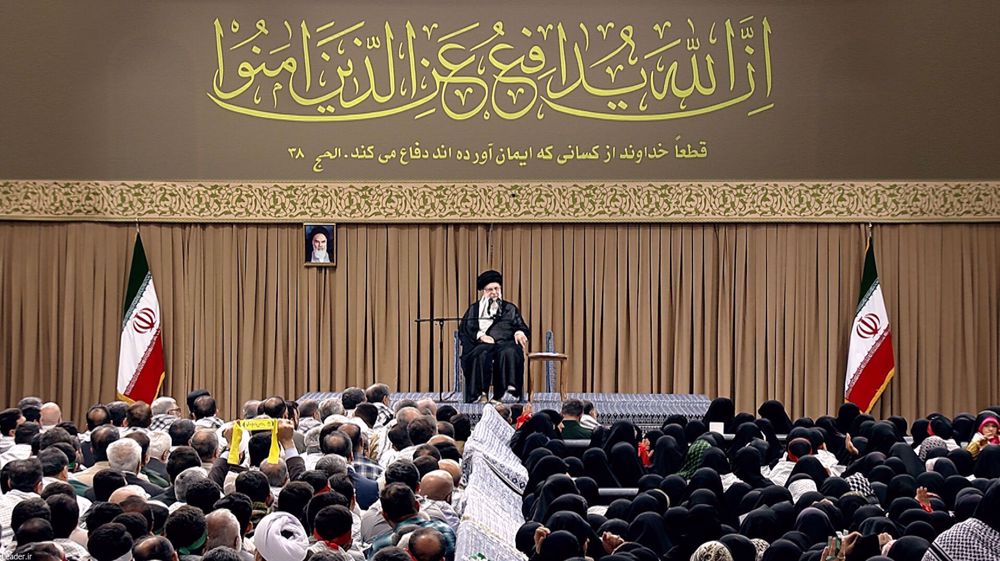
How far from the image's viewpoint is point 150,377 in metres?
10.5

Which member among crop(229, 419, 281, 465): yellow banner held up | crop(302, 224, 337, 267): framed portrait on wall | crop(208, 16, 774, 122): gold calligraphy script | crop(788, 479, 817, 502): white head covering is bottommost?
crop(788, 479, 817, 502): white head covering

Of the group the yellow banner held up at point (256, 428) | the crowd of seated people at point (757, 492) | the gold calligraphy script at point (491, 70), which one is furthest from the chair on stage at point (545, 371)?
the yellow banner held up at point (256, 428)

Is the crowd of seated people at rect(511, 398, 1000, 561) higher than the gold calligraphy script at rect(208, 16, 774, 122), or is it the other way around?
the gold calligraphy script at rect(208, 16, 774, 122)

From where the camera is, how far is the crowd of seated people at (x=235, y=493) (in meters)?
3.86

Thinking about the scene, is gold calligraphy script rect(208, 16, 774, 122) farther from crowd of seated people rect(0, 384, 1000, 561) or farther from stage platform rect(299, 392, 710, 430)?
crowd of seated people rect(0, 384, 1000, 561)

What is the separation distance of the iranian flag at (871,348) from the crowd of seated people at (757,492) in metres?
2.47

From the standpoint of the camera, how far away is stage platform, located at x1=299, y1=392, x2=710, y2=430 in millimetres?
8594

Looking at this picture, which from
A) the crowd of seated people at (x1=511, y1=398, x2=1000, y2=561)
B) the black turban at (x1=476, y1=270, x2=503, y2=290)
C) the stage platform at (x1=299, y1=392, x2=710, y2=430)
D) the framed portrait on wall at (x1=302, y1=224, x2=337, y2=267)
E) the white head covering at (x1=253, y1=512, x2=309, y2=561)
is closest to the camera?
the white head covering at (x1=253, y1=512, x2=309, y2=561)

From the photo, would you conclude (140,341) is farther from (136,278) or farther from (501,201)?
(501,201)

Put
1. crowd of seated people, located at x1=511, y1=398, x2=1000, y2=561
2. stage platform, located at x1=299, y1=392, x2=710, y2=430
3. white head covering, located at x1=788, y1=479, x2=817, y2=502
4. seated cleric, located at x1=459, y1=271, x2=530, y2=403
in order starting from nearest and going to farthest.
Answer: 1. crowd of seated people, located at x1=511, y1=398, x2=1000, y2=561
2. white head covering, located at x1=788, y1=479, x2=817, y2=502
3. stage platform, located at x1=299, y1=392, x2=710, y2=430
4. seated cleric, located at x1=459, y1=271, x2=530, y2=403

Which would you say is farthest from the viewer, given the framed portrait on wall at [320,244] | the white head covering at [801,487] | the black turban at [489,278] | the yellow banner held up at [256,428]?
the framed portrait on wall at [320,244]

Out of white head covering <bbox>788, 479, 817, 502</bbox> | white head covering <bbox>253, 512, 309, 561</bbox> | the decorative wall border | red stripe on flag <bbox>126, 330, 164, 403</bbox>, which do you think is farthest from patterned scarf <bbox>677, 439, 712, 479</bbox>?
red stripe on flag <bbox>126, 330, 164, 403</bbox>

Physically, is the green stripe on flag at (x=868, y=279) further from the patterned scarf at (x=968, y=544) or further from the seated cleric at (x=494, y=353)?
the patterned scarf at (x=968, y=544)

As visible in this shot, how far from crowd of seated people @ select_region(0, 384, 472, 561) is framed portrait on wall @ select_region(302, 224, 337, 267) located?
3.54 meters
